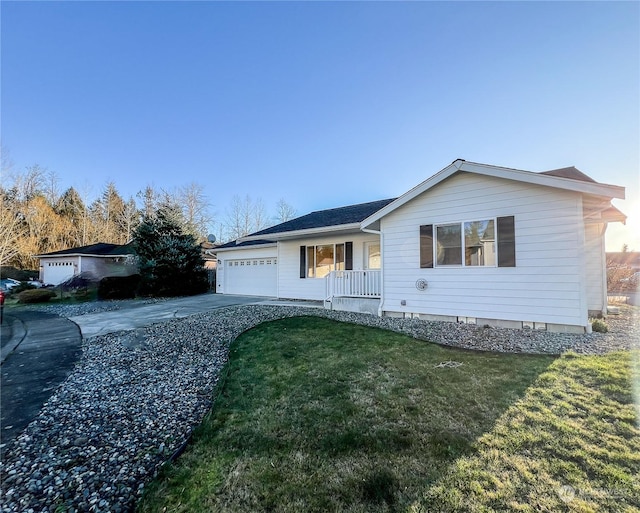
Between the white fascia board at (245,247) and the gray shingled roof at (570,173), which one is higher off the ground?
the gray shingled roof at (570,173)

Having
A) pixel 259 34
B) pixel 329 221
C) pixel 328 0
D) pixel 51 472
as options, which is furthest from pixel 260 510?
pixel 259 34

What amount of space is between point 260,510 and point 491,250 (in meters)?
7.32

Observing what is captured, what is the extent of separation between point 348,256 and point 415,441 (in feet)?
29.2

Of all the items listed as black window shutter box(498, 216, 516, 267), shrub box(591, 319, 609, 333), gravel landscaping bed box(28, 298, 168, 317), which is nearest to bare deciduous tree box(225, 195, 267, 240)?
gravel landscaping bed box(28, 298, 168, 317)

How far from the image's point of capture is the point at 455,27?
8.04 metres

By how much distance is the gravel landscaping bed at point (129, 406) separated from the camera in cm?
217

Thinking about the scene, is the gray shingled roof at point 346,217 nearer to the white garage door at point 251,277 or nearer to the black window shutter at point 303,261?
the black window shutter at point 303,261

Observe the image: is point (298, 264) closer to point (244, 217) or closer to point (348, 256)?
point (348, 256)

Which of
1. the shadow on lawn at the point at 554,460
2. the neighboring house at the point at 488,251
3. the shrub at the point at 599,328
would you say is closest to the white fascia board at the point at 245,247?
the neighboring house at the point at 488,251

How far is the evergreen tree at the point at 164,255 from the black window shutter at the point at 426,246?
44.2 feet

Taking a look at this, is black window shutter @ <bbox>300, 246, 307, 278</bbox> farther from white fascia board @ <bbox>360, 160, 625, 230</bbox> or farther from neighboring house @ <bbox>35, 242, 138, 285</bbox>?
neighboring house @ <bbox>35, 242, 138, 285</bbox>

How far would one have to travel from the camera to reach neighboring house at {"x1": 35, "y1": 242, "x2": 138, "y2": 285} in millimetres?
20297

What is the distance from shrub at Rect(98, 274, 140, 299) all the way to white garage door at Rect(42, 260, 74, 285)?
822cm

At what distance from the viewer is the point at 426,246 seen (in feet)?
26.4
